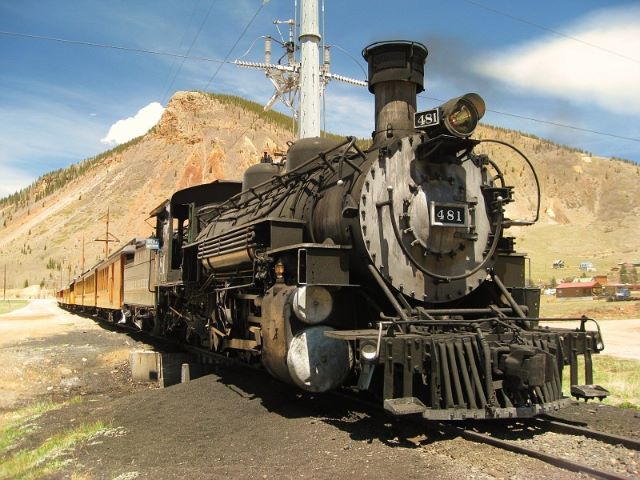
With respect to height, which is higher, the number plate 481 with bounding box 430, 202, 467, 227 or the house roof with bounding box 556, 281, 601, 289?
the number plate 481 with bounding box 430, 202, 467, 227

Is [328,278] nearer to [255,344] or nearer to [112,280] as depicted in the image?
[255,344]

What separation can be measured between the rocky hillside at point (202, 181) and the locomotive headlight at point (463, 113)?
147ft

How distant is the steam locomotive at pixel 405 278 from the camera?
522 centimetres

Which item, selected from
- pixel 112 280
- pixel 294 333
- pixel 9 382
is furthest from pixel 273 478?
pixel 112 280

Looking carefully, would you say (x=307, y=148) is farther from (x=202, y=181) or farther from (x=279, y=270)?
(x=202, y=181)

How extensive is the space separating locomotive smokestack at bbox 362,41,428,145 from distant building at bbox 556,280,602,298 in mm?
26073

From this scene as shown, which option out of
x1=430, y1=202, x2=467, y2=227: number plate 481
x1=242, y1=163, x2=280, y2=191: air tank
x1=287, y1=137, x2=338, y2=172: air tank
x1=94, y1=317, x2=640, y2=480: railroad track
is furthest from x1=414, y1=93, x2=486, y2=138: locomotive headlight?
x1=242, y1=163, x2=280, y2=191: air tank

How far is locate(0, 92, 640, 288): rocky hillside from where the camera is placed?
57125 millimetres

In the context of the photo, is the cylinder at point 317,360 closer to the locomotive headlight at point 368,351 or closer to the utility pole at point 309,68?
the locomotive headlight at point 368,351

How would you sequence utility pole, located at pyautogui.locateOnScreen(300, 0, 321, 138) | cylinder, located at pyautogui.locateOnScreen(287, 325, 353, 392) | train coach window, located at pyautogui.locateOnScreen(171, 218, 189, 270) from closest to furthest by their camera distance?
cylinder, located at pyautogui.locateOnScreen(287, 325, 353, 392) < train coach window, located at pyautogui.locateOnScreen(171, 218, 189, 270) < utility pole, located at pyautogui.locateOnScreen(300, 0, 321, 138)

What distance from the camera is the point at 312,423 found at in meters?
5.85

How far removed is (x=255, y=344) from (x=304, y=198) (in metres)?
1.93

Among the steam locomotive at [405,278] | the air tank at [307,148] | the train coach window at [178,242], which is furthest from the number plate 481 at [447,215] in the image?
the train coach window at [178,242]

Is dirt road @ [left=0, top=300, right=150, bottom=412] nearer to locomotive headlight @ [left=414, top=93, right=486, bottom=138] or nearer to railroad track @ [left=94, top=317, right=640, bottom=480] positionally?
railroad track @ [left=94, top=317, right=640, bottom=480]
